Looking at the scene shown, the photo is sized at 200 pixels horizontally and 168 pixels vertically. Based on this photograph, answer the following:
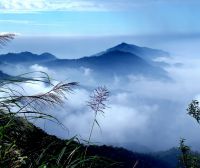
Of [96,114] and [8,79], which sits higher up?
[8,79]

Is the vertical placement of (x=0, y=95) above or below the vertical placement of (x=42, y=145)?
above

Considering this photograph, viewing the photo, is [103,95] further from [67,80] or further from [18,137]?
[18,137]

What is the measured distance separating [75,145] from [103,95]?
53cm

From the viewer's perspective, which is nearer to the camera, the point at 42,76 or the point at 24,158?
the point at 24,158

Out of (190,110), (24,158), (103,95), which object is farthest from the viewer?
(190,110)

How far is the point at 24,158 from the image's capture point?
4320mm

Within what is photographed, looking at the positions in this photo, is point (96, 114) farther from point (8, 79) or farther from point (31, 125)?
point (8, 79)

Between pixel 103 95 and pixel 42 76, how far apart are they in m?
0.67

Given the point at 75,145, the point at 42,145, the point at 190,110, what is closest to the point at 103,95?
the point at 75,145

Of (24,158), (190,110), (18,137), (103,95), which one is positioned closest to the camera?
(24,158)

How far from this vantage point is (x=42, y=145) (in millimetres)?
5109


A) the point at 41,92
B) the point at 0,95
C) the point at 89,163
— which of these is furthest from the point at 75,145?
the point at 0,95

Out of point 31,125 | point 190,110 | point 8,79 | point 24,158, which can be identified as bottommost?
point 24,158

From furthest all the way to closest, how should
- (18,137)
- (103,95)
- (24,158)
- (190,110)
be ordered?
(190,110) → (18,137) → (103,95) → (24,158)
